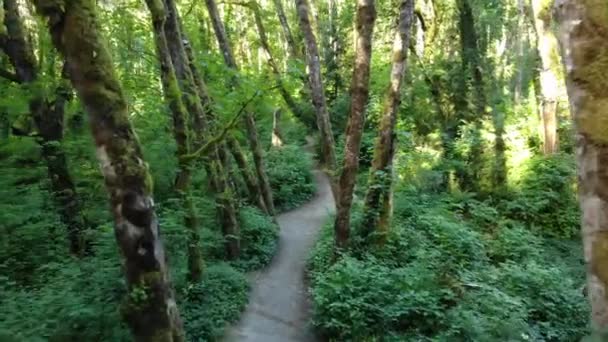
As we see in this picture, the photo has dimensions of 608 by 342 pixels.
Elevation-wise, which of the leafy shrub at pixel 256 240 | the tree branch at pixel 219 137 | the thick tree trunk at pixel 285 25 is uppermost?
the thick tree trunk at pixel 285 25

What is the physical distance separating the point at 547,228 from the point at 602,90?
13.0 metres

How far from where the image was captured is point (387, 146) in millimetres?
11805

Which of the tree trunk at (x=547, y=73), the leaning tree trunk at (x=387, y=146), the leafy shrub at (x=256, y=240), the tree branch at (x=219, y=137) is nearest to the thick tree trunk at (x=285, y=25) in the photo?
the tree trunk at (x=547, y=73)

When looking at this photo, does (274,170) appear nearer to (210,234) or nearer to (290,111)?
(290,111)

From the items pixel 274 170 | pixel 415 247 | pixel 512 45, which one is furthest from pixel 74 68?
pixel 512 45

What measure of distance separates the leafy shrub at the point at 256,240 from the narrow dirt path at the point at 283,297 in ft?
0.89

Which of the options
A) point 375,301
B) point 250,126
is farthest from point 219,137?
point 250,126

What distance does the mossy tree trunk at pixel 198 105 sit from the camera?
1099 centimetres

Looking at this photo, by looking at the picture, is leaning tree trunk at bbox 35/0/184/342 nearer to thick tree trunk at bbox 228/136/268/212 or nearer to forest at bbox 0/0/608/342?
forest at bbox 0/0/608/342

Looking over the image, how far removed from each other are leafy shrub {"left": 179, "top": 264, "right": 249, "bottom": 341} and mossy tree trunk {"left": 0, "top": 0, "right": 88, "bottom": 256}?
2.93 meters

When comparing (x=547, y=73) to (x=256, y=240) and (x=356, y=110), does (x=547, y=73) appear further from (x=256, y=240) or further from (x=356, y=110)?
(x=256, y=240)

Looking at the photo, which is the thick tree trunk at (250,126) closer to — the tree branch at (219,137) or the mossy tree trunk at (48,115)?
the mossy tree trunk at (48,115)

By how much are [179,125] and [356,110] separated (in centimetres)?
370

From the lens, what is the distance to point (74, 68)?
17.8 ft
